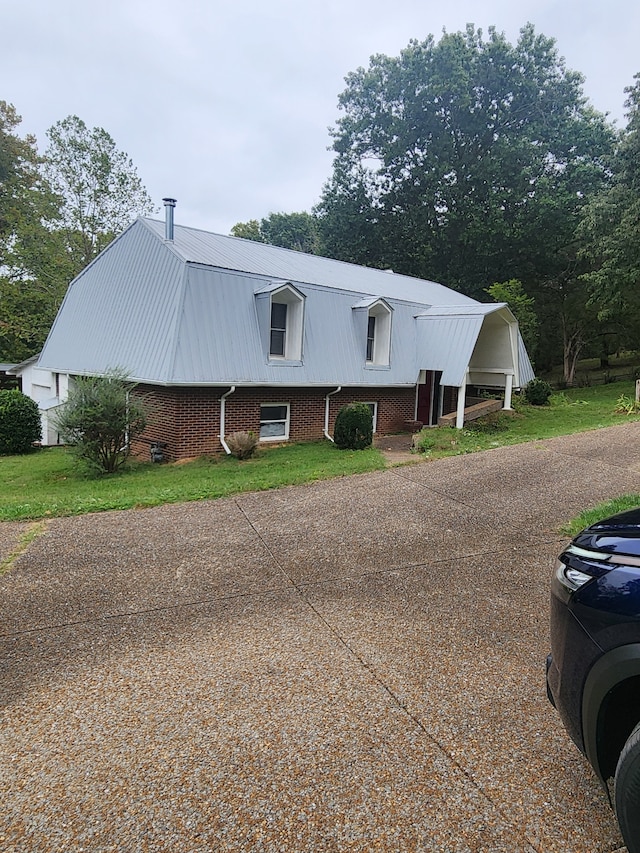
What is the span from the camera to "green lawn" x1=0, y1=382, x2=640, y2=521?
26.4 feet

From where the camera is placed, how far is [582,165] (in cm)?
2708

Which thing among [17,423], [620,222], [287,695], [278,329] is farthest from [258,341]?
[620,222]

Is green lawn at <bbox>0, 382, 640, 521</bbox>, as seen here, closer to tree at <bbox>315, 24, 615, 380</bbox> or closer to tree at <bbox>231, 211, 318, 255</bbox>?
tree at <bbox>315, 24, 615, 380</bbox>

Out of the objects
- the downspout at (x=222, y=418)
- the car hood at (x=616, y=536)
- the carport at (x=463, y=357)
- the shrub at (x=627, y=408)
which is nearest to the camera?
the car hood at (x=616, y=536)

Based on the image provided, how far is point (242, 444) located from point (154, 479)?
92.7 inches

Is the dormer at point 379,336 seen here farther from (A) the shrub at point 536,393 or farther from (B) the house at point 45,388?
(B) the house at point 45,388

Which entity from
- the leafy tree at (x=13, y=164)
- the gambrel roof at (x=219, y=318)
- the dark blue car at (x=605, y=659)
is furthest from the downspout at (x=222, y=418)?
the leafy tree at (x=13, y=164)

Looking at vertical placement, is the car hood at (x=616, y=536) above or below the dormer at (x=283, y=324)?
below

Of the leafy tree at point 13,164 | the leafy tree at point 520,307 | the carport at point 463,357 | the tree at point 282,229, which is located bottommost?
the carport at point 463,357

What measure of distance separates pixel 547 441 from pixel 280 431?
A: 663 cm

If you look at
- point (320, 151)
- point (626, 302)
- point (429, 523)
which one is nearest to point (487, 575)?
point (429, 523)

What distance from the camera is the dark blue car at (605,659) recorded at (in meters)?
1.94

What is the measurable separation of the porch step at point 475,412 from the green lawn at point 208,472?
531 millimetres

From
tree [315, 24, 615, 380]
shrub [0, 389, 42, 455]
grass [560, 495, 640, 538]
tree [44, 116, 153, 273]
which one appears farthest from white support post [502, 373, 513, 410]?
tree [44, 116, 153, 273]
